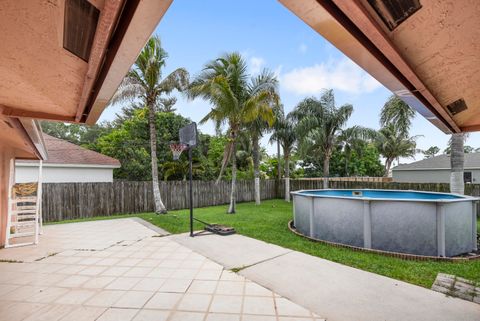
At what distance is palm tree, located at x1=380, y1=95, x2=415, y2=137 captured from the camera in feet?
29.6

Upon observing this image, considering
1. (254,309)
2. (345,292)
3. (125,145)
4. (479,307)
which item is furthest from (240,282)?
(125,145)

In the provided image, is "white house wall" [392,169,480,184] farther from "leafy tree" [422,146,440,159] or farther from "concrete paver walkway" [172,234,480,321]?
"leafy tree" [422,146,440,159]

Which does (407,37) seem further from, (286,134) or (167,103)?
(167,103)

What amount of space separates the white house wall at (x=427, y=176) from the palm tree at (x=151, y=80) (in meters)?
20.0

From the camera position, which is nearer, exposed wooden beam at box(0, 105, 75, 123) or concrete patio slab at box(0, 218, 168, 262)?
exposed wooden beam at box(0, 105, 75, 123)

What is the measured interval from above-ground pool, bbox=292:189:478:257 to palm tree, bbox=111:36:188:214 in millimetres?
6686

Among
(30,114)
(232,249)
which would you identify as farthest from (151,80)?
(232,249)

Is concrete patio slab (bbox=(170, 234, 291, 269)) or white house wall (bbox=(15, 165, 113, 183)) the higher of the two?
white house wall (bbox=(15, 165, 113, 183))

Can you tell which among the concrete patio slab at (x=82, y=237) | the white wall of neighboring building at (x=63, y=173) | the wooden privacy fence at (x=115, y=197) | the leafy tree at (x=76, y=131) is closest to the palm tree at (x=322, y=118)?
the wooden privacy fence at (x=115, y=197)

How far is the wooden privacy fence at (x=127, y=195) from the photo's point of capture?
9.00 m

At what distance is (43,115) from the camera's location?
2.85m

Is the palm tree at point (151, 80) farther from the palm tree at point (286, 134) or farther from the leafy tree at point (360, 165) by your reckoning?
the leafy tree at point (360, 165)

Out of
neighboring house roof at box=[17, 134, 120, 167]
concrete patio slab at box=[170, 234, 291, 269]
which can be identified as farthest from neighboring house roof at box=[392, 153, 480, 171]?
neighboring house roof at box=[17, 134, 120, 167]

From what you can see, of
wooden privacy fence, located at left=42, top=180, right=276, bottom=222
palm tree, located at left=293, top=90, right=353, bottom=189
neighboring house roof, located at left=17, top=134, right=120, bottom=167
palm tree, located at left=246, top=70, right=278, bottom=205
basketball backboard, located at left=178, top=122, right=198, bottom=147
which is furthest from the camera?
palm tree, located at left=293, top=90, right=353, bottom=189
